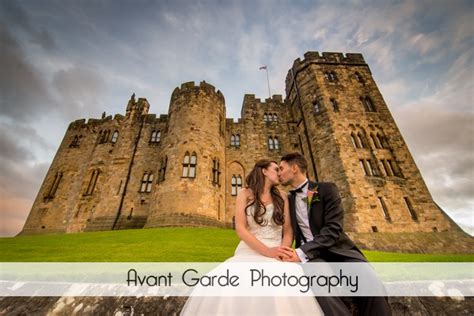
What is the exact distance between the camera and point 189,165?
1623 centimetres

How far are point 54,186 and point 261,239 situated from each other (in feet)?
89.8

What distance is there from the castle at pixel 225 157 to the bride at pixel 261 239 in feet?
39.8

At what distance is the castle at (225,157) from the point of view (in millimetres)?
14602

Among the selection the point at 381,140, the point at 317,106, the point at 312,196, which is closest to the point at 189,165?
the point at 317,106

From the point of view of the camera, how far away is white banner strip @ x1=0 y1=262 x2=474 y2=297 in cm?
223

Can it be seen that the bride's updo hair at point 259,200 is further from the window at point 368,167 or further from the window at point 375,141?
the window at point 375,141

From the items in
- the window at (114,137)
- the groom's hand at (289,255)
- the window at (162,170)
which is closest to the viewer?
the groom's hand at (289,255)

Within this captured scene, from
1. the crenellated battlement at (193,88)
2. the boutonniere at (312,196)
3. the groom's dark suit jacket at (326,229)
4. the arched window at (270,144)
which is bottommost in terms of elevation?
the groom's dark suit jacket at (326,229)

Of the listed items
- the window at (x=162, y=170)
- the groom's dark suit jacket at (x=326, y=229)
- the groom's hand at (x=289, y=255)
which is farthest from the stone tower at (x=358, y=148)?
the groom's hand at (x=289, y=255)

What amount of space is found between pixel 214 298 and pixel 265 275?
60 centimetres

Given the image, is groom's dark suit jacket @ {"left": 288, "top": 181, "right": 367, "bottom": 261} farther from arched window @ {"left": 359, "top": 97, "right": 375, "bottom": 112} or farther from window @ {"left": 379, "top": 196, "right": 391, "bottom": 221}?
arched window @ {"left": 359, "top": 97, "right": 375, "bottom": 112}

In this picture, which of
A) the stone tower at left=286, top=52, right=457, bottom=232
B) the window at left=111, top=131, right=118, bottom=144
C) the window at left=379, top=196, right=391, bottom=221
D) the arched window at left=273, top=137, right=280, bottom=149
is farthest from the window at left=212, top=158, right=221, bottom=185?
the window at left=111, top=131, right=118, bottom=144

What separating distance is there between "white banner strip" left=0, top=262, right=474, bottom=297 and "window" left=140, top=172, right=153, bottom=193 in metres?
14.4

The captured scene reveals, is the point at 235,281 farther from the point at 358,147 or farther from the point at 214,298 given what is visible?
the point at 358,147
